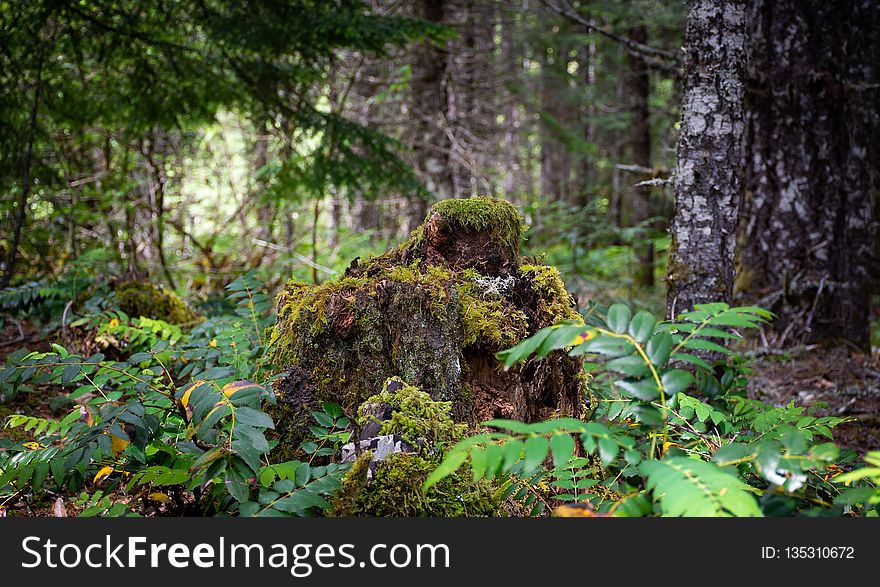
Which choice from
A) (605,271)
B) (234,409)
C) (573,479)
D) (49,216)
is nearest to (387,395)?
(234,409)

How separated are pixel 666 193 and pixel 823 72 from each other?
8724 millimetres

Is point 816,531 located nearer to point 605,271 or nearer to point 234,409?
point 234,409

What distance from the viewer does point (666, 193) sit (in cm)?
1445

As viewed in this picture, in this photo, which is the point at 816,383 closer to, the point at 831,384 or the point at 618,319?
the point at 831,384

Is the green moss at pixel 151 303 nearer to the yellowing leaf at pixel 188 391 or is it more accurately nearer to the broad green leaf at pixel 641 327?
the yellowing leaf at pixel 188 391

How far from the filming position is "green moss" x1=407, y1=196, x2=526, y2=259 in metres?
2.94

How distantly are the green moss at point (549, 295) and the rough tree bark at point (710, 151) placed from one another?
5.23 feet

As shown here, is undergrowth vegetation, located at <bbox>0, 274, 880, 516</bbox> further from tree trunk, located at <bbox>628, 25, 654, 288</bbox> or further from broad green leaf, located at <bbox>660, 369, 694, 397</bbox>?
tree trunk, located at <bbox>628, 25, 654, 288</bbox>

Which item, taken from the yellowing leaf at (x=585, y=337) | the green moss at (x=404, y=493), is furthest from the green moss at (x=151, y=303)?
the yellowing leaf at (x=585, y=337)

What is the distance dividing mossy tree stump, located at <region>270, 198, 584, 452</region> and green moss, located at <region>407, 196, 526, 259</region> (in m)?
0.16

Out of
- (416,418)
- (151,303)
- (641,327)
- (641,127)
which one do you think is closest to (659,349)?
(641,327)

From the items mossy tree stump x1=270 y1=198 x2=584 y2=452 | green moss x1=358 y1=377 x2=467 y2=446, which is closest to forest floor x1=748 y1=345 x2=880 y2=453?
mossy tree stump x1=270 y1=198 x2=584 y2=452

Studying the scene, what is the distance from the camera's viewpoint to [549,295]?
2816mm

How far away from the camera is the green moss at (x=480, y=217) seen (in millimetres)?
2943
